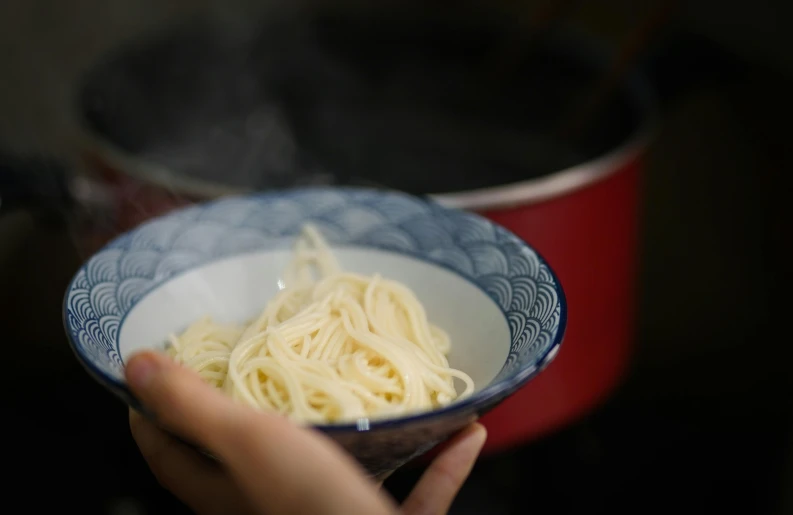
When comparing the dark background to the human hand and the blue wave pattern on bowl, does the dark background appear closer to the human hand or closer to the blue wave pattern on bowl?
the blue wave pattern on bowl

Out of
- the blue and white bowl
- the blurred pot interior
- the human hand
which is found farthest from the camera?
the blurred pot interior

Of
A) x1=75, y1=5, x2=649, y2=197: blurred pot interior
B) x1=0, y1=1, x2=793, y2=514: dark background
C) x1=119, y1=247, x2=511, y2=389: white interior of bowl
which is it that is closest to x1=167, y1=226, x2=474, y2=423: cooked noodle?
x1=119, y1=247, x2=511, y2=389: white interior of bowl

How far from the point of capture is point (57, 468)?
1498 millimetres

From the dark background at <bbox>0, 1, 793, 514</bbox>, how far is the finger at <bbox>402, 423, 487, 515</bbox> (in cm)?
65

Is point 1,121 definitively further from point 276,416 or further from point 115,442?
point 276,416

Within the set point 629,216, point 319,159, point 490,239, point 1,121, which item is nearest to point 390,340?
point 490,239

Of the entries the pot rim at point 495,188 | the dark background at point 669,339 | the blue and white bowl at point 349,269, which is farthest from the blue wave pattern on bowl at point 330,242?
the dark background at point 669,339

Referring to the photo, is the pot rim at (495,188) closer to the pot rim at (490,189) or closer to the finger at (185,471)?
the pot rim at (490,189)

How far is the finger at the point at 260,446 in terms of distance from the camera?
514 millimetres

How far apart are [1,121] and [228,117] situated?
0.58 meters

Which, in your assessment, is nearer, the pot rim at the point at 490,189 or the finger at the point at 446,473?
the finger at the point at 446,473

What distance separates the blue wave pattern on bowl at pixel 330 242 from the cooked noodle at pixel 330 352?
0.18 ft

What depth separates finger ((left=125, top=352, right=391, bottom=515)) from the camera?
514 mm

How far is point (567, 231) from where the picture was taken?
1.06 meters
